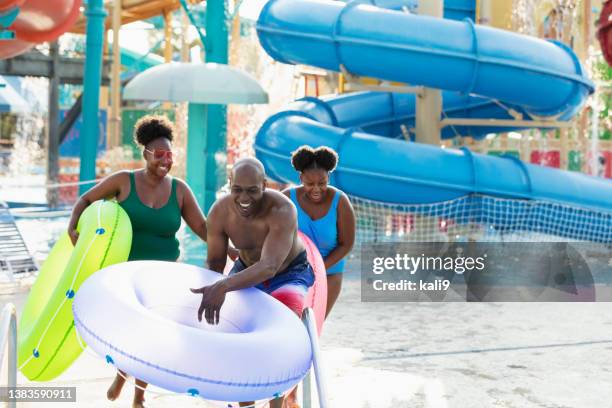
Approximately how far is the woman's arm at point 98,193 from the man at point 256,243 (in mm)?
709

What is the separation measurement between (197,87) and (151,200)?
6.33 metres

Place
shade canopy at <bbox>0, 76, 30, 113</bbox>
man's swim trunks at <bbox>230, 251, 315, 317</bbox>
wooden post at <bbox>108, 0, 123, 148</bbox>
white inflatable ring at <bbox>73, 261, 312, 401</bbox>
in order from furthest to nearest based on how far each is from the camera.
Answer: shade canopy at <bbox>0, 76, 30, 113</bbox> → wooden post at <bbox>108, 0, 123, 148</bbox> → man's swim trunks at <bbox>230, 251, 315, 317</bbox> → white inflatable ring at <bbox>73, 261, 312, 401</bbox>

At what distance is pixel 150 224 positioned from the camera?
452cm

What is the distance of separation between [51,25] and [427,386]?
14.6 feet

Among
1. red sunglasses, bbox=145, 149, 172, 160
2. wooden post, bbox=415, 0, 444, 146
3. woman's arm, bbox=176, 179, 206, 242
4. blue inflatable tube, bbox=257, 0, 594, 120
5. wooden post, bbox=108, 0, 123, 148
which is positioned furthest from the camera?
wooden post, bbox=108, 0, 123, 148

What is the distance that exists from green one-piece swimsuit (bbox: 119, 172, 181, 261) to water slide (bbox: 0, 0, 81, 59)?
12.0ft

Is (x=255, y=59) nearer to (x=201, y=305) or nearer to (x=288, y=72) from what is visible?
(x=288, y=72)

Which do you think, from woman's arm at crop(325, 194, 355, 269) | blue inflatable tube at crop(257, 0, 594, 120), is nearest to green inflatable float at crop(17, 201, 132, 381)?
woman's arm at crop(325, 194, 355, 269)

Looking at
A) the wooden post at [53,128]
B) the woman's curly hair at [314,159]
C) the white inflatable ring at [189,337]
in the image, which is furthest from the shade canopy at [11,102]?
the white inflatable ring at [189,337]

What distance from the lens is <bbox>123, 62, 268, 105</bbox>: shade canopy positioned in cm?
1071

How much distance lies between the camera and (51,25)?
26.5ft

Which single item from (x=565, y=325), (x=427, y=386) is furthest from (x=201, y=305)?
(x=565, y=325)

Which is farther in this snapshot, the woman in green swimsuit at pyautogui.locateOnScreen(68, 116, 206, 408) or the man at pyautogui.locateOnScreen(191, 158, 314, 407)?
the woman in green swimsuit at pyautogui.locateOnScreen(68, 116, 206, 408)

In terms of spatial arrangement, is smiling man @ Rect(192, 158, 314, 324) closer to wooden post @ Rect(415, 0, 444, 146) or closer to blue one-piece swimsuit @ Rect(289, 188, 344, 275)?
blue one-piece swimsuit @ Rect(289, 188, 344, 275)
